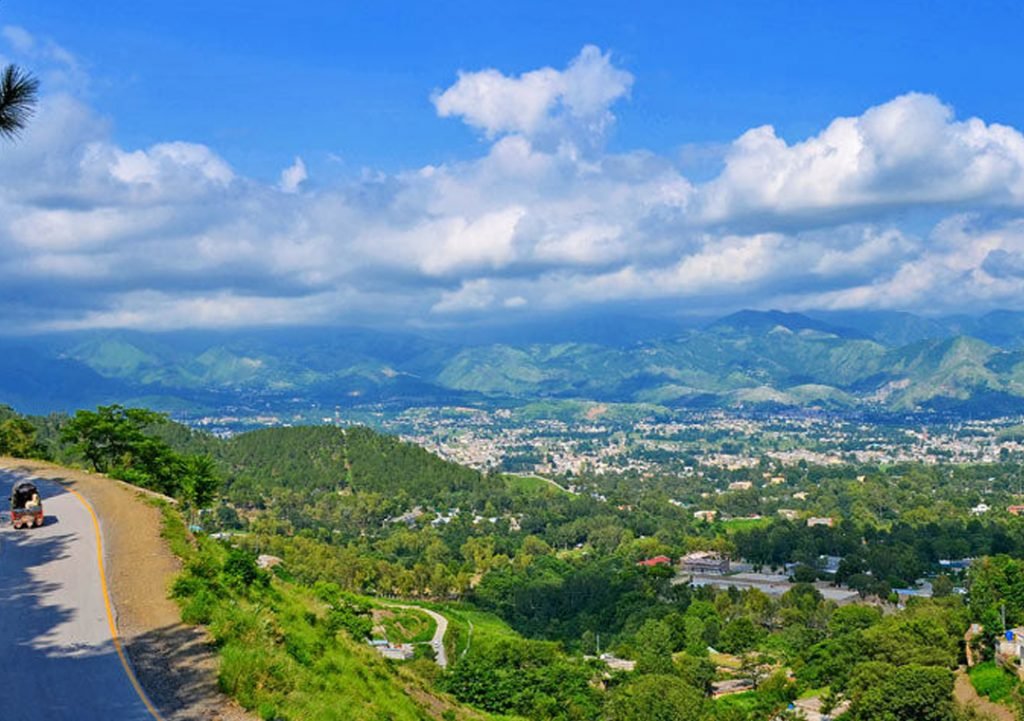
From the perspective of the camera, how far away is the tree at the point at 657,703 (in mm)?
37656

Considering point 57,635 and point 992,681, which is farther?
point 992,681

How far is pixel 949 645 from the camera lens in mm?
45562

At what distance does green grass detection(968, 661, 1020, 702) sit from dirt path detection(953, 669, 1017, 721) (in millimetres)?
304

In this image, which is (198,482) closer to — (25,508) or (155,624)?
(25,508)

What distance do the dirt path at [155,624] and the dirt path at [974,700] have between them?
35300mm

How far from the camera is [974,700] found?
41.0 m

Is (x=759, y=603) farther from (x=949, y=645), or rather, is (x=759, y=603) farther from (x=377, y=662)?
(x=377, y=662)

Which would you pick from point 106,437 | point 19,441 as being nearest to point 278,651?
point 106,437

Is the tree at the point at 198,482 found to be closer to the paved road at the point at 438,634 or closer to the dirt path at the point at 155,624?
the dirt path at the point at 155,624

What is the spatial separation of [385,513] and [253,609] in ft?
346

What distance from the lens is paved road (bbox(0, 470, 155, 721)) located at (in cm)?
1253

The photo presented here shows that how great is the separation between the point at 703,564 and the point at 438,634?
143 feet

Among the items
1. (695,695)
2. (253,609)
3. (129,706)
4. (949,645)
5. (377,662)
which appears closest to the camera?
(129,706)

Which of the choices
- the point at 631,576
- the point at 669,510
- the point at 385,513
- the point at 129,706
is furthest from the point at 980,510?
the point at 129,706
